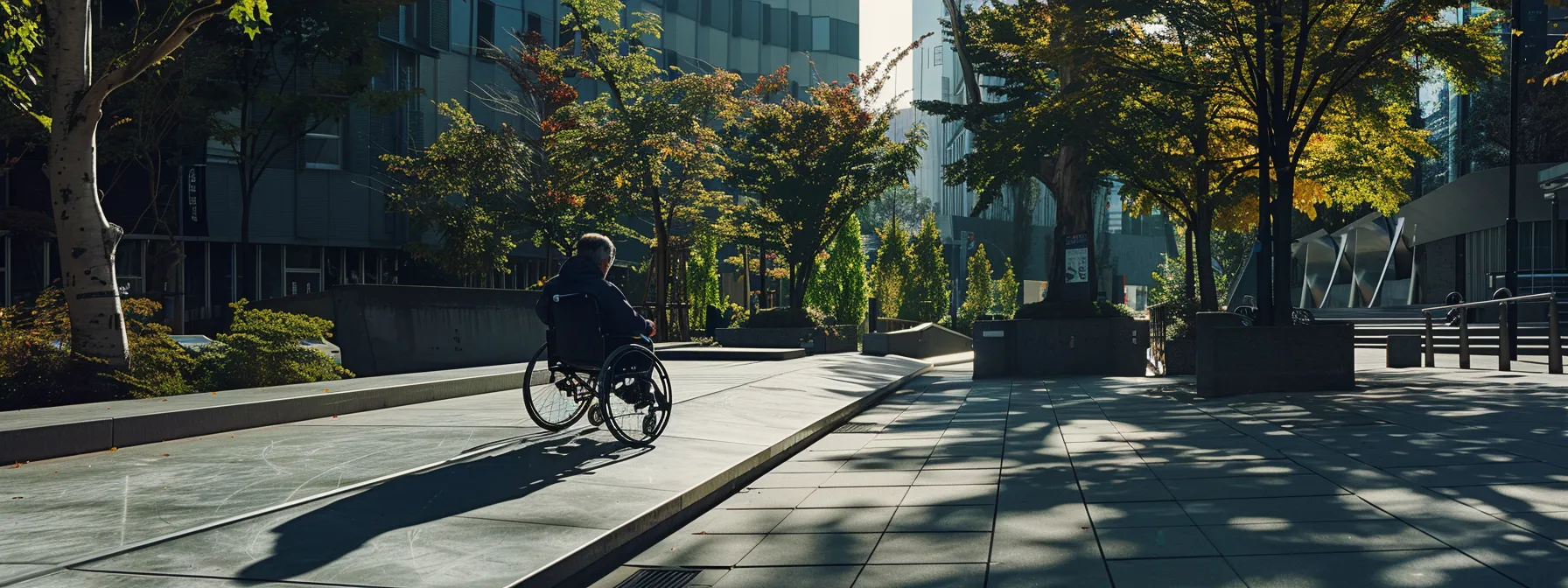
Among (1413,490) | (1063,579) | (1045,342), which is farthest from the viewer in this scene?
(1045,342)

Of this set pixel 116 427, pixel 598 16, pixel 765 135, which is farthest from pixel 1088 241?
pixel 116 427

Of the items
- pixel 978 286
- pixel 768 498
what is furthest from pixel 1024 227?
pixel 768 498

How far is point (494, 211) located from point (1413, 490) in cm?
2700

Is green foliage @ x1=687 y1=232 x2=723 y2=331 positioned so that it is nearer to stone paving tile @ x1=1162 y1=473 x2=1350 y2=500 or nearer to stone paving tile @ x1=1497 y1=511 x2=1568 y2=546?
stone paving tile @ x1=1162 y1=473 x2=1350 y2=500

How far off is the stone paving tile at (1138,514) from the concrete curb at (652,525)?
2.32m

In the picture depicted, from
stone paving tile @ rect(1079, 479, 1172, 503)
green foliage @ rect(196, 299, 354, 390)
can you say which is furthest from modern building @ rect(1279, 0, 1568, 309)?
green foliage @ rect(196, 299, 354, 390)

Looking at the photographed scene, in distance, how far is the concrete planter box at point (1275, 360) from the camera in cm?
1371

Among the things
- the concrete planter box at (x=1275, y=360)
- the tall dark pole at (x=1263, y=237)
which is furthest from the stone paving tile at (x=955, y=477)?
the tall dark pole at (x=1263, y=237)

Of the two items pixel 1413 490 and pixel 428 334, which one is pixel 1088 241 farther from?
pixel 1413 490

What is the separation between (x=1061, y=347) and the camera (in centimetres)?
2305

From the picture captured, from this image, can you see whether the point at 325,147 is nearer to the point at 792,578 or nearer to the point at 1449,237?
the point at 792,578

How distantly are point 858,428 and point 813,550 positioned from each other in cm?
623

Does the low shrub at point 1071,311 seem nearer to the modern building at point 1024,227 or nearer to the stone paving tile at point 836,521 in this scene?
the stone paving tile at point 836,521

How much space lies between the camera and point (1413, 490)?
6.48 m
